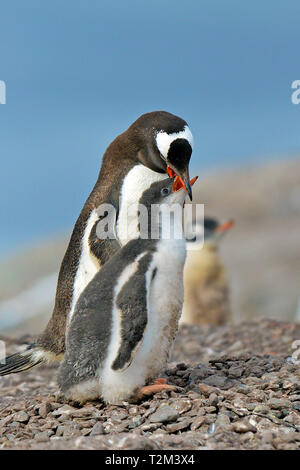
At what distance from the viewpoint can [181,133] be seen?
15.6 ft

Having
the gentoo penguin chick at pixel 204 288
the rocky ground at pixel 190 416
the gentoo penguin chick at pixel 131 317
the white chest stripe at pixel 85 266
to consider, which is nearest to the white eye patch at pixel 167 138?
the gentoo penguin chick at pixel 131 317

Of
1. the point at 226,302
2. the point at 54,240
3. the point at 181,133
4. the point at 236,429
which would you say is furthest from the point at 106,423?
the point at 54,240

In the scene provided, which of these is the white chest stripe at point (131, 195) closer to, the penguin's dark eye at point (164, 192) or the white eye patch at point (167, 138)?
the white eye patch at point (167, 138)

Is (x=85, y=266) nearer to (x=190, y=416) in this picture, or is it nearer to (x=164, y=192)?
(x=164, y=192)

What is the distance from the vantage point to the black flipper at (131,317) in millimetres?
4012

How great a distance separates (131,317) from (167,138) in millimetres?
1351

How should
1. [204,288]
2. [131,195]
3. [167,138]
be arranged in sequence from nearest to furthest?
[167,138] → [131,195] → [204,288]

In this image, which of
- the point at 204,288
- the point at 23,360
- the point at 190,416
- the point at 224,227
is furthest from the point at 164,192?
the point at 224,227

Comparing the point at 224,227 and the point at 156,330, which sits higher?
the point at 224,227

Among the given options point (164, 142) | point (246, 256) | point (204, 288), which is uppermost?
point (164, 142)

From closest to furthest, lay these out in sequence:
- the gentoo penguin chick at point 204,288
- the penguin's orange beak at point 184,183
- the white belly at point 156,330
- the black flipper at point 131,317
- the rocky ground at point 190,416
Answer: the rocky ground at point 190,416
the black flipper at point 131,317
the white belly at point 156,330
the penguin's orange beak at point 184,183
the gentoo penguin chick at point 204,288

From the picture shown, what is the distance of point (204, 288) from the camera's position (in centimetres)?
1087

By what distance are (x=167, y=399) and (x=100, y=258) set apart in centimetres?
107

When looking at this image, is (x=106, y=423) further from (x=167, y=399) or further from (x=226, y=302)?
(x=226, y=302)
